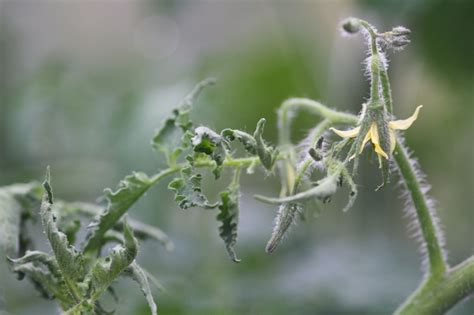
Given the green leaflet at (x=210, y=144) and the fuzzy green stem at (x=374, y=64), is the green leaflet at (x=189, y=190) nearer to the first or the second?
the green leaflet at (x=210, y=144)

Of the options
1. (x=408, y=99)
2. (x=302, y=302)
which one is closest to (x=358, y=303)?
(x=302, y=302)

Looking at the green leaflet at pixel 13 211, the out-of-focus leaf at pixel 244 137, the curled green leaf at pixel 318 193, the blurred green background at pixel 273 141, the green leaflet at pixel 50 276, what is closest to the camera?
the curled green leaf at pixel 318 193

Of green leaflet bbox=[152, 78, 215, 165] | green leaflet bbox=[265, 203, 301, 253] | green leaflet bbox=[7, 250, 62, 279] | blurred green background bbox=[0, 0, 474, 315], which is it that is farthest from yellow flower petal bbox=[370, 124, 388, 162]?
blurred green background bbox=[0, 0, 474, 315]

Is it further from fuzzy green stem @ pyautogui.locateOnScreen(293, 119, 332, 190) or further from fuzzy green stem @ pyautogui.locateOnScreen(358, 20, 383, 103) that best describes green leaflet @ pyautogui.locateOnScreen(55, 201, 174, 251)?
fuzzy green stem @ pyautogui.locateOnScreen(358, 20, 383, 103)

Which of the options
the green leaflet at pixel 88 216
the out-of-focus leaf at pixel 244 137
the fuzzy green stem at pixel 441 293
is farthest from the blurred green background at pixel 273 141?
the out-of-focus leaf at pixel 244 137

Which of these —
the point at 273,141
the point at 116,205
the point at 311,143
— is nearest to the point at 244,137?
the point at 311,143

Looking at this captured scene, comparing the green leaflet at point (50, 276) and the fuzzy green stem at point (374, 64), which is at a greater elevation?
the fuzzy green stem at point (374, 64)

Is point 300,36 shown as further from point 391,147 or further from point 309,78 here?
point 391,147

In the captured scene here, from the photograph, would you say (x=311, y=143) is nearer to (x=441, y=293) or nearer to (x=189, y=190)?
(x=189, y=190)
